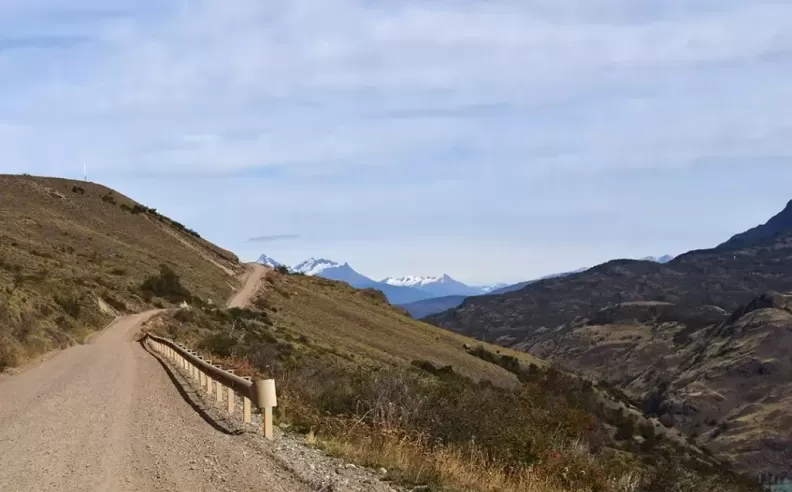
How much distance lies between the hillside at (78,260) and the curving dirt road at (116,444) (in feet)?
24.6

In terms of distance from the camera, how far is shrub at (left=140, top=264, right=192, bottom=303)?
60.5 metres

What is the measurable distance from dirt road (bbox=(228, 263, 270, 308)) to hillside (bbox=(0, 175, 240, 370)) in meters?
1.62

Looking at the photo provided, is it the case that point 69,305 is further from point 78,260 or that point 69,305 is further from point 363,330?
point 363,330

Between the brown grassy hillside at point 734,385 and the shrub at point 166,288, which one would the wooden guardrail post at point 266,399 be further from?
the brown grassy hillside at point 734,385

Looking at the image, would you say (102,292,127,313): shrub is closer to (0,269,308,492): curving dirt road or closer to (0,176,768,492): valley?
(0,176,768,492): valley

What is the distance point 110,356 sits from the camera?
3103cm

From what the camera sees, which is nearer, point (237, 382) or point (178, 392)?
point (237, 382)

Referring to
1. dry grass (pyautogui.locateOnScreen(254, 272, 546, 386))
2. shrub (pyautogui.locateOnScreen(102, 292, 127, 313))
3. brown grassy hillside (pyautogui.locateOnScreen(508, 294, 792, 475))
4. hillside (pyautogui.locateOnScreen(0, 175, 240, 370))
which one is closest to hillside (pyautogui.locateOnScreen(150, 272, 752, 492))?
hillside (pyautogui.locateOnScreen(0, 175, 240, 370))

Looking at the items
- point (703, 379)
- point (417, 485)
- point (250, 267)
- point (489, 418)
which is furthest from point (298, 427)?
point (703, 379)

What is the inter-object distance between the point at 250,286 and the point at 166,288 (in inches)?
1044

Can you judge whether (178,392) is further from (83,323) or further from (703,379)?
(703,379)

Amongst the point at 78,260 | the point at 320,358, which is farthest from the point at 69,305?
the point at 78,260

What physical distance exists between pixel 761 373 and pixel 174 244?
401 feet

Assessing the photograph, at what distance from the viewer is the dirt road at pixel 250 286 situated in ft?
242
